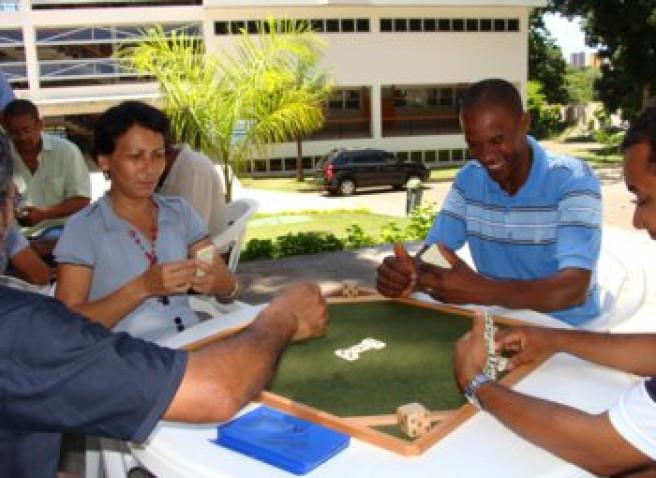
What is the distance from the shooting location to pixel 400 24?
27.3m

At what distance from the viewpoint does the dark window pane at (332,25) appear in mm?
26547

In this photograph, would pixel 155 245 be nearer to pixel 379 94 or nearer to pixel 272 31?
pixel 272 31

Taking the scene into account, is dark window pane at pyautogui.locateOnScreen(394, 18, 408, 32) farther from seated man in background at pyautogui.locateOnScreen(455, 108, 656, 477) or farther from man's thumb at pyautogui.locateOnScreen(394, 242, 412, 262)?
seated man in background at pyautogui.locateOnScreen(455, 108, 656, 477)

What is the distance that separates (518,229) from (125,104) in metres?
1.72

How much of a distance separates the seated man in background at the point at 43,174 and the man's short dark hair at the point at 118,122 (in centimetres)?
164

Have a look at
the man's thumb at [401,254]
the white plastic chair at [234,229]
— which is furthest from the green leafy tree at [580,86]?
the man's thumb at [401,254]

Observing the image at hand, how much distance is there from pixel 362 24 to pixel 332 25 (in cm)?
119

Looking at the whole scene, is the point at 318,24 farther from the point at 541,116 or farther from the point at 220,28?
the point at 541,116

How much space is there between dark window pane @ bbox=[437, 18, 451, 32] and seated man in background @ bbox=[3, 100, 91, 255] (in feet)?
82.2

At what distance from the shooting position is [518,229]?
9.69 feet

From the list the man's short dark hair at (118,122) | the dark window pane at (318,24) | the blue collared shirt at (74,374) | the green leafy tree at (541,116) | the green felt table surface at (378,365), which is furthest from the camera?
the green leafy tree at (541,116)

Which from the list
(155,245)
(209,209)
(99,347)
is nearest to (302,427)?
(99,347)

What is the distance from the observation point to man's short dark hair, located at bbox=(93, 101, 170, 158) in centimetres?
288

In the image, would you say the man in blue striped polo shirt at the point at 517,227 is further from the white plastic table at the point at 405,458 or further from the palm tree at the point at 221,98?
the palm tree at the point at 221,98
